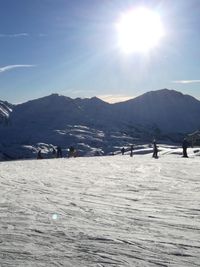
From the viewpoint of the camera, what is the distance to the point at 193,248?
548 centimetres

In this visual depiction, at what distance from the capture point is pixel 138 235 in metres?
6.28

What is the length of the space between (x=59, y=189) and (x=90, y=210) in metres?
3.90

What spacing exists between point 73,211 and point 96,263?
→ 3.45 m

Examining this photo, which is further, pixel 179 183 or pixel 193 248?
pixel 179 183

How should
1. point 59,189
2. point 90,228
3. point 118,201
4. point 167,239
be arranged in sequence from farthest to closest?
point 59,189
point 118,201
point 90,228
point 167,239

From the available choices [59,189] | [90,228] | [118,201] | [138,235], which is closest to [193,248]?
[138,235]

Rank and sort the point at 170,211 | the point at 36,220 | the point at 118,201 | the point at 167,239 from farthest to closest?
the point at 118,201 < the point at 170,211 < the point at 36,220 < the point at 167,239

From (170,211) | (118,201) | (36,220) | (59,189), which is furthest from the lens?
(59,189)

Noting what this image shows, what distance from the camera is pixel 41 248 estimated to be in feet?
18.4

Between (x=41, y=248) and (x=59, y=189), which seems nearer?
(x=41, y=248)

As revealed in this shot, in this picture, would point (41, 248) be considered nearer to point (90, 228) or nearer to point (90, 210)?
point (90, 228)

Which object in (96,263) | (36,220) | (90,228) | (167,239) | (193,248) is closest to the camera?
(96,263)

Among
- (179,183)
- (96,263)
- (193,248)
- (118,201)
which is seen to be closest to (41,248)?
(96,263)

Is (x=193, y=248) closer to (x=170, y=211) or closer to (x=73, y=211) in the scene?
(x=170, y=211)
